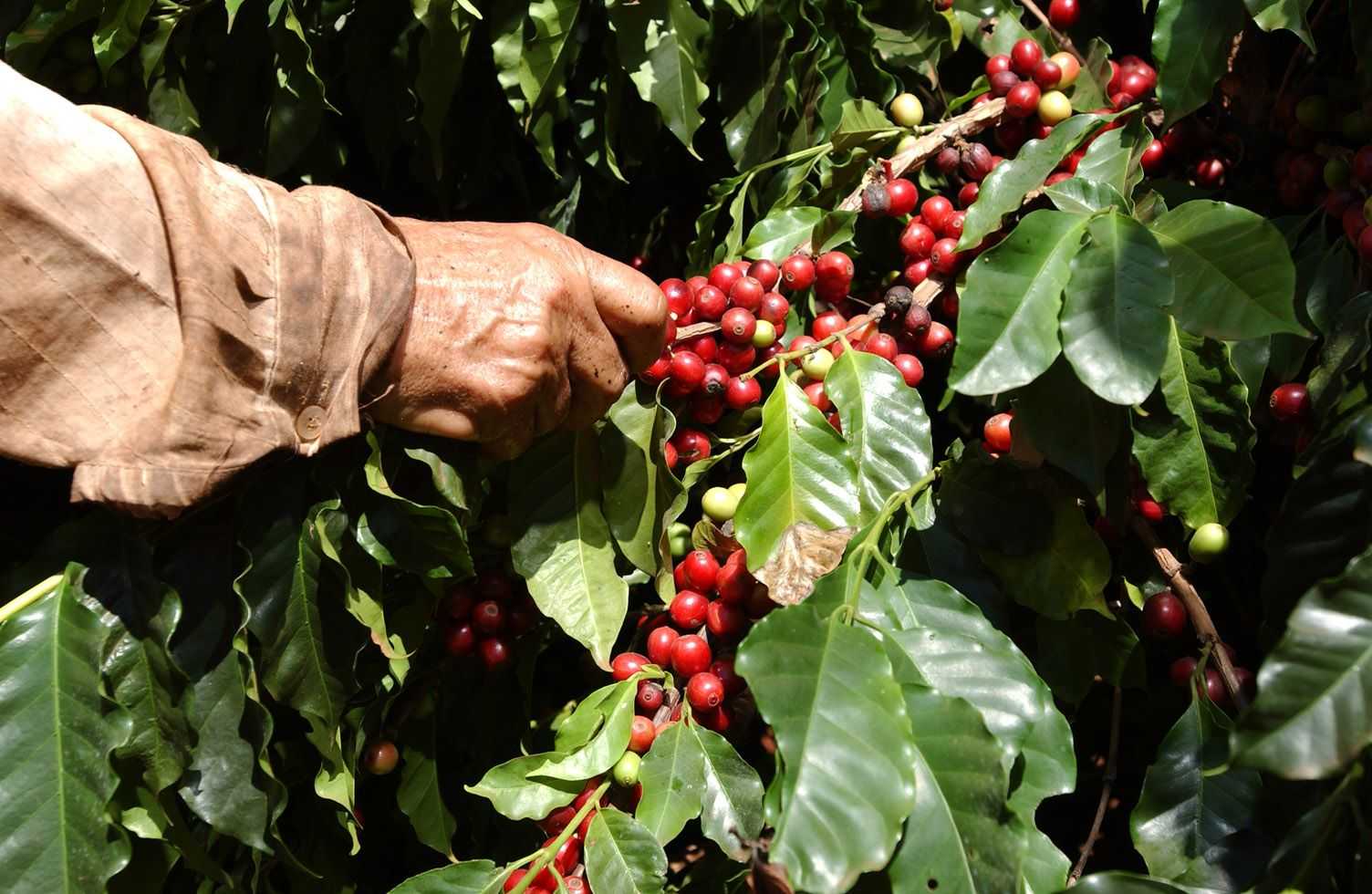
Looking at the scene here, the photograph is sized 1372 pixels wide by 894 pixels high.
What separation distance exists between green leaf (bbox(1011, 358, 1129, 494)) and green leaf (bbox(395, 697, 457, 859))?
3.23ft

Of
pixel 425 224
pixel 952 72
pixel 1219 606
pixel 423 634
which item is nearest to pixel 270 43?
pixel 425 224

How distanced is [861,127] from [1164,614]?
0.96m

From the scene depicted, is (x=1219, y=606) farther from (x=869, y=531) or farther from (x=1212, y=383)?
(x=869, y=531)

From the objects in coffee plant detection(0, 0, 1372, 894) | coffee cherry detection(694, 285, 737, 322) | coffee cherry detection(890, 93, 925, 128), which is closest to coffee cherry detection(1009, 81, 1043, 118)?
coffee plant detection(0, 0, 1372, 894)

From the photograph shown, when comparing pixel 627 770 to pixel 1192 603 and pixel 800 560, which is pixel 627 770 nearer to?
pixel 800 560

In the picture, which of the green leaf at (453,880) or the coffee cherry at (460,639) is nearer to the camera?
the green leaf at (453,880)

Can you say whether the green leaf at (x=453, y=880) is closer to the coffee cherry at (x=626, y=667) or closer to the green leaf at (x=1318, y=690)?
the coffee cherry at (x=626, y=667)

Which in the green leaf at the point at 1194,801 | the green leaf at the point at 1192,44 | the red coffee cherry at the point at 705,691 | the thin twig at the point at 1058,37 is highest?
the green leaf at the point at 1192,44

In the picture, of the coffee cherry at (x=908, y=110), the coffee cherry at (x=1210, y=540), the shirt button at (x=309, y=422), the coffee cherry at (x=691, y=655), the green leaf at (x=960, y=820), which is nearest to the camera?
the green leaf at (x=960, y=820)

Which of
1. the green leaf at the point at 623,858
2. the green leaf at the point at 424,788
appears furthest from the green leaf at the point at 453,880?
the green leaf at the point at 424,788

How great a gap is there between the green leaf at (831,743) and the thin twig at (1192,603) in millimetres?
520

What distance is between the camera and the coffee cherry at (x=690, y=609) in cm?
167

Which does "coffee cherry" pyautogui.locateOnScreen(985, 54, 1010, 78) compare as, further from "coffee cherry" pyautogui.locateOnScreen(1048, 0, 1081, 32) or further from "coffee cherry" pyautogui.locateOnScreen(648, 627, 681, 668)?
"coffee cherry" pyautogui.locateOnScreen(648, 627, 681, 668)

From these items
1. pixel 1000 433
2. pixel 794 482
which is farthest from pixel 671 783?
pixel 1000 433
